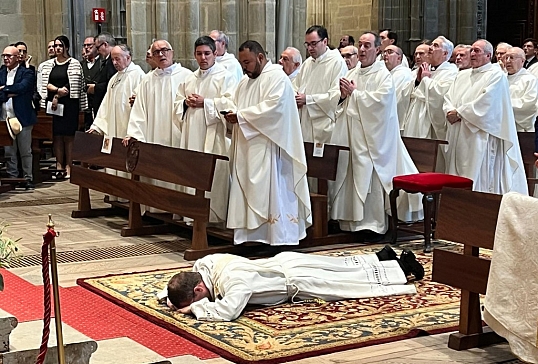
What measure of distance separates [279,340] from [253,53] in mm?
3055

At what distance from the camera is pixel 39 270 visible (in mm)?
7098

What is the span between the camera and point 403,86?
9648 mm

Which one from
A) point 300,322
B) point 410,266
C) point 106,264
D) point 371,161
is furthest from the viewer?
point 371,161

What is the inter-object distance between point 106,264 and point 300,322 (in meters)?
2.21

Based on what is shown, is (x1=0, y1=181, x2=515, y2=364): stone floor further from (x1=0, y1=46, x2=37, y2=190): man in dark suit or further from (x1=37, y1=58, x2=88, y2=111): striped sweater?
(x1=37, y1=58, x2=88, y2=111): striped sweater

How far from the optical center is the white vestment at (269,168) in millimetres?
7637

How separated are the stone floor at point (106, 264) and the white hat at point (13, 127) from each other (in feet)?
2.30

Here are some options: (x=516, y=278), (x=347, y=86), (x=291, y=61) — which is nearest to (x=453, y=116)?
(x=347, y=86)

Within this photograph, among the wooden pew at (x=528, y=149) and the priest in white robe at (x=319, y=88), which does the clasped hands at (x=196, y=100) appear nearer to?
the priest in white robe at (x=319, y=88)

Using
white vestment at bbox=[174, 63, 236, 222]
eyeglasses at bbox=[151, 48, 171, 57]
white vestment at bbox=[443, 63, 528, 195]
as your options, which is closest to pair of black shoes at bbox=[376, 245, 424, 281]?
white vestment at bbox=[174, 63, 236, 222]

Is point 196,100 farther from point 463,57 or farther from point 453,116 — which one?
point 463,57

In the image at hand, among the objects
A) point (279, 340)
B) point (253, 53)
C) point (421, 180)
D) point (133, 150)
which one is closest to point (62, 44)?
point (133, 150)

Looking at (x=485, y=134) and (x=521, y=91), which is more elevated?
(x=521, y=91)

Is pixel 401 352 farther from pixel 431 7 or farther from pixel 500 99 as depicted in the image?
pixel 431 7
